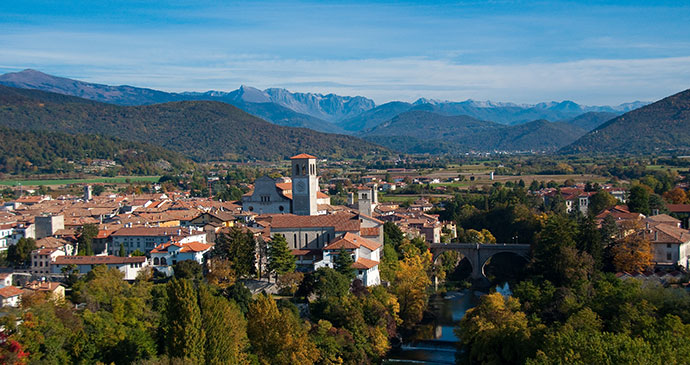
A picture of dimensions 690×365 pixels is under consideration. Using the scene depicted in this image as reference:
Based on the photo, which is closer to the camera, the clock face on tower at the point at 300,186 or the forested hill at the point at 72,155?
the clock face on tower at the point at 300,186

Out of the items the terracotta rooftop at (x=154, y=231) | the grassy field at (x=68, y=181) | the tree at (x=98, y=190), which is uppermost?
the terracotta rooftop at (x=154, y=231)

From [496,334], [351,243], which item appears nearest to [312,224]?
[351,243]

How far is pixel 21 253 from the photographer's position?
45.8 meters

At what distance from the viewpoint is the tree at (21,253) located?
45938 millimetres

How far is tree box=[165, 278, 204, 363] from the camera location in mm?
31562

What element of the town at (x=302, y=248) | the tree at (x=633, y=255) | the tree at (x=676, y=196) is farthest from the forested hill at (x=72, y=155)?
the tree at (x=633, y=255)

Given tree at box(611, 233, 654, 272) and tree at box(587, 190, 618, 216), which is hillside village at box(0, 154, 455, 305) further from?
tree at box(611, 233, 654, 272)

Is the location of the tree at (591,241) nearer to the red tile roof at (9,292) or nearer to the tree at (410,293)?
the tree at (410,293)

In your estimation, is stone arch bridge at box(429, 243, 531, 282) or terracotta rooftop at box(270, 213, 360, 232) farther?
stone arch bridge at box(429, 243, 531, 282)

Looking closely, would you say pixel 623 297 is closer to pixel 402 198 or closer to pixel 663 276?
pixel 663 276

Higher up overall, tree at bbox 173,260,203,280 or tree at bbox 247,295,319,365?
tree at bbox 173,260,203,280

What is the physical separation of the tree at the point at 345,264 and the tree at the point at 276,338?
22.9 ft

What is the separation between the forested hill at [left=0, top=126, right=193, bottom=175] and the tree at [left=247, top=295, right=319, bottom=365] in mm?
108974

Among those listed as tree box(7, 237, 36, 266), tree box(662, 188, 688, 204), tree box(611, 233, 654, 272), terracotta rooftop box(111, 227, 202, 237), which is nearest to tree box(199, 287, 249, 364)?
terracotta rooftop box(111, 227, 202, 237)
